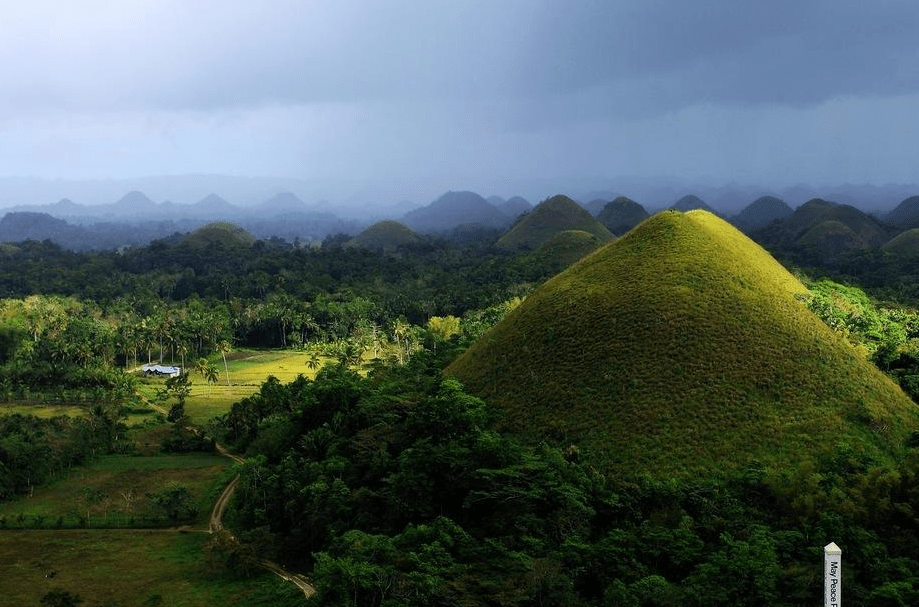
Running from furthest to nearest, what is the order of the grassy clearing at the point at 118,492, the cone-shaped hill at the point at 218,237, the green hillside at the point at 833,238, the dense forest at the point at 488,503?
the cone-shaped hill at the point at 218,237 → the green hillside at the point at 833,238 → the grassy clearing at the point at 118,492 → the dense forest at the point at 488,503

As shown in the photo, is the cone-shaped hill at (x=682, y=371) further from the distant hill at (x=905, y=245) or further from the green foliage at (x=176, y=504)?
the distant hill at (x=905, y=245)

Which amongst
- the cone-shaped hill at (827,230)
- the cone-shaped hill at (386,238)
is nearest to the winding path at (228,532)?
the cone-shaped hill at (827,230)

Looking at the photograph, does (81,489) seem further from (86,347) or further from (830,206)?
(830,206)

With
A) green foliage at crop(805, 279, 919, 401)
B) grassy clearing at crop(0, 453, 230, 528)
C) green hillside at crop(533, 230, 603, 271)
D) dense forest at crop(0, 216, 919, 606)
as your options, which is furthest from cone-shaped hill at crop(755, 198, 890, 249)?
grassy clearing at crop(0, 453, 230, 528)

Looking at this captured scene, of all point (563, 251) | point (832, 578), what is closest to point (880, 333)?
point (832, 578)

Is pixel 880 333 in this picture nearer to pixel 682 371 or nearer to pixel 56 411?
pixel 682 371

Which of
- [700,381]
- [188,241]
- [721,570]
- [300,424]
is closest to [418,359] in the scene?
[300,424]
